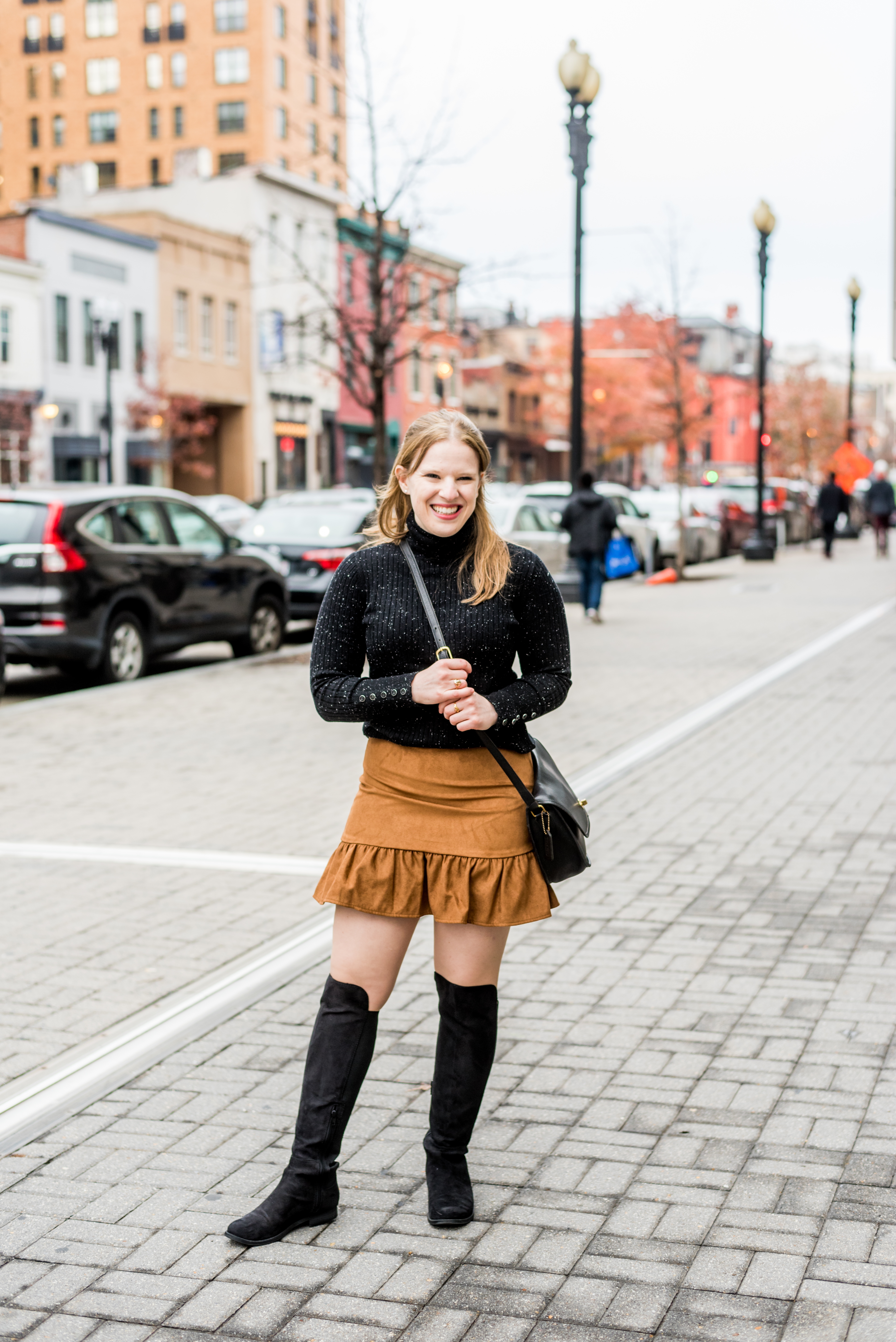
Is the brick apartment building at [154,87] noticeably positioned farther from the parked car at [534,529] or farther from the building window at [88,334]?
the parked car at [534,529]

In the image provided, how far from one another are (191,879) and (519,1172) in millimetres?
3130

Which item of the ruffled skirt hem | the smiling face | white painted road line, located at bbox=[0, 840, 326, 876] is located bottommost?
white painted road line, located at bbox=[0, 840, 326, 876]

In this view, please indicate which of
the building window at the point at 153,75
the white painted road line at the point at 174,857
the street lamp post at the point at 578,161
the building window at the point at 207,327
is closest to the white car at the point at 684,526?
the street lamp post at the point at 578,161

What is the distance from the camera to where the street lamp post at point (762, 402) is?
28531 mm

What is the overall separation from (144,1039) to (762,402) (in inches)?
1141

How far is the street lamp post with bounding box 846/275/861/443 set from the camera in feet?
128

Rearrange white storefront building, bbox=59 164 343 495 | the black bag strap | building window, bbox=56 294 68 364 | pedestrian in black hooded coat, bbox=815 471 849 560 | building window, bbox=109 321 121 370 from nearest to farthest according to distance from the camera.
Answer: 1. the black bag strap
2. pedestrian in black hooded coat, bbox=815 471 849 560
3. building window, bbox=56 294 68 364
4. building window, bbox=109 321 121 370
5. white storefront building, bbox=59 164 343 495

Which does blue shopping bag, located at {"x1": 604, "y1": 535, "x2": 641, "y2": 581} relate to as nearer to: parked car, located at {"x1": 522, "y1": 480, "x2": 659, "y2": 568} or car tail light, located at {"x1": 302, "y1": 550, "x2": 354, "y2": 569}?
car tail light, located at {"x1": 302, "y1": 550, "x2": 354, "y2": 569}

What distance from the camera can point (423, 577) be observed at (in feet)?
11.5

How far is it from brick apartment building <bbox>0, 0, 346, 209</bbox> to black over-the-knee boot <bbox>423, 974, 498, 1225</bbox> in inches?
2761

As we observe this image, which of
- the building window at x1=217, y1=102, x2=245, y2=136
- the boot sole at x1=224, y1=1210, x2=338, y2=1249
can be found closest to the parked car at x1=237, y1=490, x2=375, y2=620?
the boot sole at x1=224, y1=1210, x2=338, y2=1249

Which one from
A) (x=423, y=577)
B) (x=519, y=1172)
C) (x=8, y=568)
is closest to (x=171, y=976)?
(x=519, y=1172)

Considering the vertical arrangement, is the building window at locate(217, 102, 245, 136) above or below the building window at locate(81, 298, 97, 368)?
above

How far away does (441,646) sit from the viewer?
342 centimetres
